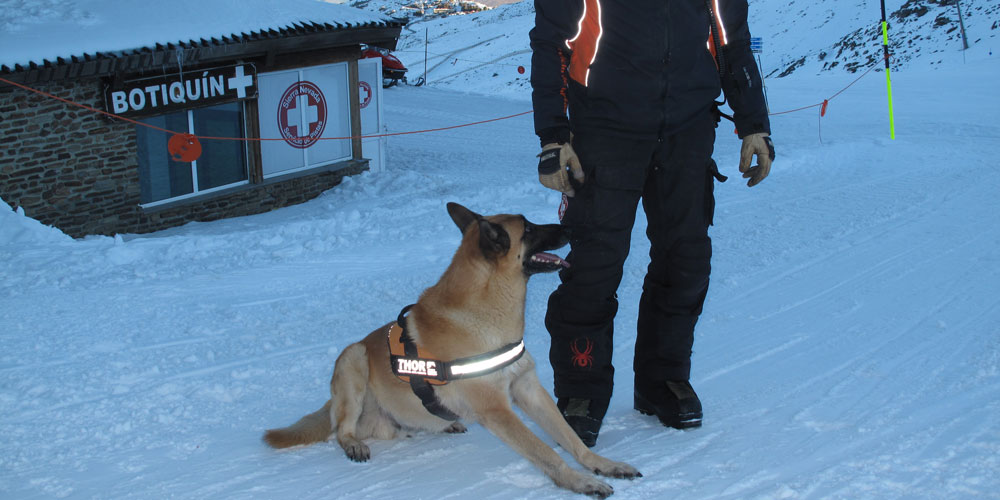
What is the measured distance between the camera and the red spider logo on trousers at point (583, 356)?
140 inches

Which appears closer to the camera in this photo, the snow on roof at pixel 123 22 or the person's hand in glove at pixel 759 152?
the person's hand in glove at pixel 759 152

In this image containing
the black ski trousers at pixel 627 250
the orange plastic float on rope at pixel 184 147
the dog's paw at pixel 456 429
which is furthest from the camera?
the orange plastic float on rope at pixel 184 147

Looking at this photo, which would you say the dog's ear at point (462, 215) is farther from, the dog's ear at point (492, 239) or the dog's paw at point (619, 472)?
the dog's paw at point (619, 472)

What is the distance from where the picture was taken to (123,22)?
31.9 feet

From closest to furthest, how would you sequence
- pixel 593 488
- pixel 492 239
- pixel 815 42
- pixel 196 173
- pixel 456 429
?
1. pixel 593 488
2. pixel 492 239
3. pixel 456 429
4. pixel 196 173
5. pixel 815 42

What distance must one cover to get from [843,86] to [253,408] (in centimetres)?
1862

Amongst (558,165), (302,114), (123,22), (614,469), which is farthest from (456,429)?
(302,114)

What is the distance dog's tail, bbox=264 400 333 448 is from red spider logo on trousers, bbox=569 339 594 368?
1.11 meters

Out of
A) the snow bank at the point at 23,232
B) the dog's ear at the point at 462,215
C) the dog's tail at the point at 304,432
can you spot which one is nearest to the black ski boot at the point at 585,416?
the dog's ear at the point at 462,215

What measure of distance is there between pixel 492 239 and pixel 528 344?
1.69 meters

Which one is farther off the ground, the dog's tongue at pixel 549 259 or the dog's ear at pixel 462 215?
the dog's ear at pixel 462 215

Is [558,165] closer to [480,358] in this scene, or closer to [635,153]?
[635,153]

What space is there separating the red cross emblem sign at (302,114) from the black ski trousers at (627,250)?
8.98 meters

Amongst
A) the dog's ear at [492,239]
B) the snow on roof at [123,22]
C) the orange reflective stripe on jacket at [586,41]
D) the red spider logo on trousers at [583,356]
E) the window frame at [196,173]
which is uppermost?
the orange reflective stripe on jacket at [586,41]
